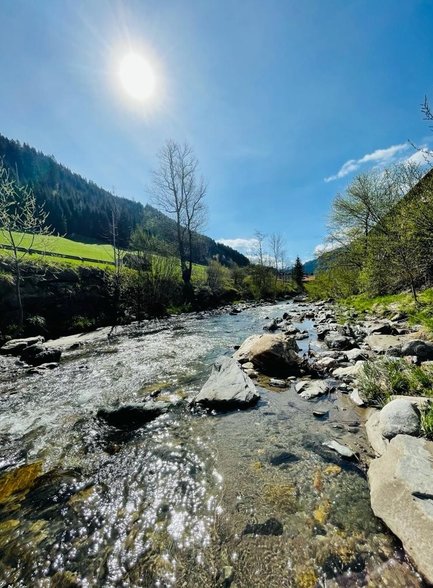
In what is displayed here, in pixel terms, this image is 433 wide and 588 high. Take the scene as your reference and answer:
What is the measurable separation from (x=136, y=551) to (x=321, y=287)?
31831 millimetres

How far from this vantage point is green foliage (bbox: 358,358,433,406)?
15.8ft

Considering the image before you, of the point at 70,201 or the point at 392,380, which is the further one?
the point at 70,201

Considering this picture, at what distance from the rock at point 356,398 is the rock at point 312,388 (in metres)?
0.55

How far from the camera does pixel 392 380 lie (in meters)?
5.12

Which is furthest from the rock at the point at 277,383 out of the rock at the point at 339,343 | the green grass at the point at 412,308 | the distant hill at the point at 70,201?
the distant hill at the point at 70,201

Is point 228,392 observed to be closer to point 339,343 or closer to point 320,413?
point 320,413

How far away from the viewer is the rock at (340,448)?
392 cm

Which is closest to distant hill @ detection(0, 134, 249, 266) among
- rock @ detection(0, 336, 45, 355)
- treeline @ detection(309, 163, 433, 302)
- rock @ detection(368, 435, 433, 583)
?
treeline @ detection(309, 163, 433, 302)

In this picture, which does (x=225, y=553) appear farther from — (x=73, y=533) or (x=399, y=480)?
(x=399, y=480)

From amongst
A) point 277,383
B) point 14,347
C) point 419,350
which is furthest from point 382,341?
point 14,347

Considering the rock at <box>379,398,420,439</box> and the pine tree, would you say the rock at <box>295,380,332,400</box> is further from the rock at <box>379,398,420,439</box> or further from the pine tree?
the pine tree

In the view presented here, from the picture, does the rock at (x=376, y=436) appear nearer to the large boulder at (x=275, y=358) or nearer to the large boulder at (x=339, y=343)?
the large boulder at (x=275, y=358)

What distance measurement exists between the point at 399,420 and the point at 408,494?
1372 millimetres

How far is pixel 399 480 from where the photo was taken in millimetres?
2797
